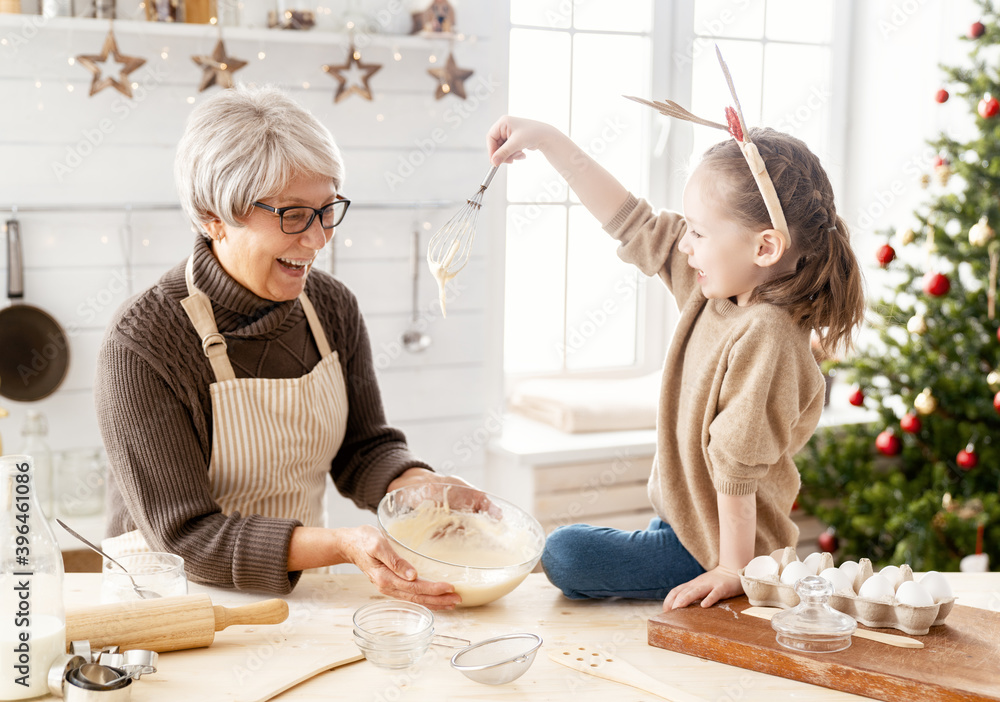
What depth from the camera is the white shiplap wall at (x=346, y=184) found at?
230 cm

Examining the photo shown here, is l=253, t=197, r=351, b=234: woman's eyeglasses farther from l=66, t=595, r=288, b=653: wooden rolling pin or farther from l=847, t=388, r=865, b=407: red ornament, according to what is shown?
l=847, t=388, r=865, b=407: red ornament

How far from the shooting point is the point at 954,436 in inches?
107

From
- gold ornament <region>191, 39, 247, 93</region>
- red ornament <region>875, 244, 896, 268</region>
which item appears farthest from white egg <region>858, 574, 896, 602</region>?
gold ornament <region>191, 39, 247, 93</region>

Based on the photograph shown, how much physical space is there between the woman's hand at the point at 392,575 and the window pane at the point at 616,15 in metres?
2.17

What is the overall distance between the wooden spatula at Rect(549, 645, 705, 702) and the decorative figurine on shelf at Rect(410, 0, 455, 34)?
1.92 m

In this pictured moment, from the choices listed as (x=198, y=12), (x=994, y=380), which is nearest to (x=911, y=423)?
(x=994, y=380)

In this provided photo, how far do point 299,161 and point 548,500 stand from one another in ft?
5.17

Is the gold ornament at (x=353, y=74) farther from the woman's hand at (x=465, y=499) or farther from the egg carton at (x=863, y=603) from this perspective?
the egg carton at (x=863, y=603)

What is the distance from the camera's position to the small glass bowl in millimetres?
1098

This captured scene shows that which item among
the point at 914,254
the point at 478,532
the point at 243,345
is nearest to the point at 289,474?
the point at 243,345

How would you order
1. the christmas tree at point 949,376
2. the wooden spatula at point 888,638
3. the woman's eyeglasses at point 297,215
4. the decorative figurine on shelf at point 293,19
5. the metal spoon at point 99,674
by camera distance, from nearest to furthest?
1. the metal spoon at point 99,674
2. the wooden spatula at point 888,638
3. the woman's eyeglasses at point 297,215
4. the decorative figurine on shelf at point 293,19
5. the christmas tree at point 949,376

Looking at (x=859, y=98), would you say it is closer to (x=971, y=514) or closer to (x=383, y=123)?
(x=971, y=514)

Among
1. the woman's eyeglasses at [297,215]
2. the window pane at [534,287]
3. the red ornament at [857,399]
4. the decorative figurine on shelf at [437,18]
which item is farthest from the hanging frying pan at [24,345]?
the red ornament at [857,399]

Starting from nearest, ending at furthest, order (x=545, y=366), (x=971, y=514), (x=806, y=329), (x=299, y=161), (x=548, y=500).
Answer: (x=806, y=329) → (x=299, y=161) → (x=971, y=514) → (x=548, y=500) → (x=545, y=366)
